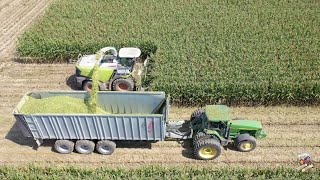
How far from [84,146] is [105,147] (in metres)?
0.78

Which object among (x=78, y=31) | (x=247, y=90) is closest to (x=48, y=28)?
(x=78, y=31)

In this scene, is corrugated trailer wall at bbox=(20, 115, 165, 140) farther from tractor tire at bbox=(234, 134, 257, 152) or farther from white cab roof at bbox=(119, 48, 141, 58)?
white cab roof at bbox=(119, 48, 141, 58)

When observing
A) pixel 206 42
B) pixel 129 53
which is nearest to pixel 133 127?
pixel 129 53

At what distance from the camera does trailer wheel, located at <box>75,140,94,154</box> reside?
12.2 meters

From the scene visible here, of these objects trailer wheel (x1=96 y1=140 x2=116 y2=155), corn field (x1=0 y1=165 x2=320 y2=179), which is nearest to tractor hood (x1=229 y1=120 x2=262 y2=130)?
corn field (x1=0 y1=165 x2=320 y2=179)

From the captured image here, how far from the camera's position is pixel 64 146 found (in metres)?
12.4

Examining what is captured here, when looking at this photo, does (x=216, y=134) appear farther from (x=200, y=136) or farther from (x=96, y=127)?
(x=96, y=127)

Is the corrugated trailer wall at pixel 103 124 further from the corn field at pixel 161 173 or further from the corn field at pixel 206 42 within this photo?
the corn field at pixel 206 42

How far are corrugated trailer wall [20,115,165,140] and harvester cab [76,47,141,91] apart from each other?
3.74 m

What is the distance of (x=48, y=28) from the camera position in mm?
20812

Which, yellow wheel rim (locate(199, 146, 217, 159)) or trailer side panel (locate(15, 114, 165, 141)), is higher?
trailer side panel (locate(15, 114, 165, 141))

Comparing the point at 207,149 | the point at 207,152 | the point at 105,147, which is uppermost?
the point at 105,147

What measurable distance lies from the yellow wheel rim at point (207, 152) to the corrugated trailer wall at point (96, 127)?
152cm

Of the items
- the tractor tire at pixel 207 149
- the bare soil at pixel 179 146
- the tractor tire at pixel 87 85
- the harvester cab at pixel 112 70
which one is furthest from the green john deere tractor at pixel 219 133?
the tractor tire at pixel 87 85
